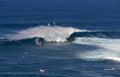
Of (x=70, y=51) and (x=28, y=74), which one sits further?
(x=70, y=51)

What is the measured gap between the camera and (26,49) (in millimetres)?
195125

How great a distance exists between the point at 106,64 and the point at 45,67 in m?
18.4

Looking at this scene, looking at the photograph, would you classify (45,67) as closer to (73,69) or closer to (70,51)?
(73,69)

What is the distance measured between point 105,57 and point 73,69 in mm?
17907

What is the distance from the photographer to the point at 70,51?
189625mm

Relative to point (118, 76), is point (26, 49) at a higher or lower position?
higher

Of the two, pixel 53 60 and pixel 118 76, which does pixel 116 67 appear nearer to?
pixel 118 76

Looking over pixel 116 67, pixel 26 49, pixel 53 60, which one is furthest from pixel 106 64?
pixel 26 49

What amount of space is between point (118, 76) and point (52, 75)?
59.8 feet

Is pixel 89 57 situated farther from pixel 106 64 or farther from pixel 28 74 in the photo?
pixel 28 74

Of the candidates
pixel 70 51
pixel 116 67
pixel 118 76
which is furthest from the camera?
pixel 70 51

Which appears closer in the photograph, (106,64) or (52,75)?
(52,75)

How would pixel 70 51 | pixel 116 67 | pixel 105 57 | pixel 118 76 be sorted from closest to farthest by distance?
pixel 118 76
pixel 116 67
pixel 105 57
pixel 70 51

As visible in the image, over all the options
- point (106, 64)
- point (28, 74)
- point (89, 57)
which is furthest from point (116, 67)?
point (28, 74)
